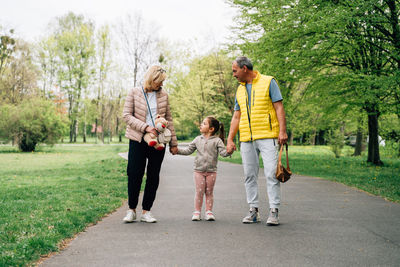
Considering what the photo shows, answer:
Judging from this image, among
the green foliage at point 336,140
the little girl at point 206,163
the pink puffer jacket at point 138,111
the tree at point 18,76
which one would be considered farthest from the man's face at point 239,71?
the tree at point 18,76

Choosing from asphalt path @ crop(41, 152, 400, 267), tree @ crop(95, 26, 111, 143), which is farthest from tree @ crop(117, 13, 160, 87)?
asphalt path @ crop(41, 152, 400, 267)

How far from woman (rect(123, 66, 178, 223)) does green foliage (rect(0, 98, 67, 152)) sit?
898 inches

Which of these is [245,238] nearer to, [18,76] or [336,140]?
[336,140]

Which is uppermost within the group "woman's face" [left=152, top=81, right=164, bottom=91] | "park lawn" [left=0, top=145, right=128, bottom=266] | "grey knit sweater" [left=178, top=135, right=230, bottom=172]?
"woman's face" [left=152, top=81, right=164, bottom=91]

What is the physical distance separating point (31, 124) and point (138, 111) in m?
23.2

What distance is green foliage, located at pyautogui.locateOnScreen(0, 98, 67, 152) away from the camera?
25.7 meters

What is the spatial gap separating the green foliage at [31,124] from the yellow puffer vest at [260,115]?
23529mm

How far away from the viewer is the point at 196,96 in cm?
3189

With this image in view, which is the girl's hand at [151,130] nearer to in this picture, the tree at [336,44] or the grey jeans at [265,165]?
the grey jeans at [265,165]

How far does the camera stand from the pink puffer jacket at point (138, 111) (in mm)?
5008

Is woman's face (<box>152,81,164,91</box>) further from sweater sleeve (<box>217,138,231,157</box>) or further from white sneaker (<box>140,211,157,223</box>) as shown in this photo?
white sneaker (<box>140,211,157,223</box>)

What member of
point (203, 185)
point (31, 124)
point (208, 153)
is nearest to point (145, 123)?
point (208, 153)

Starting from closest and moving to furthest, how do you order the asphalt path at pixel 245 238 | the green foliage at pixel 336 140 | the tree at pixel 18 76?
the asphalt path at pixel 245 238 < the green foliage at pixel 336 140 < the tree at pixel 18 76

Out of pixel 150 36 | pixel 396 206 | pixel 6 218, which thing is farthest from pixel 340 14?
pixel 150 36
